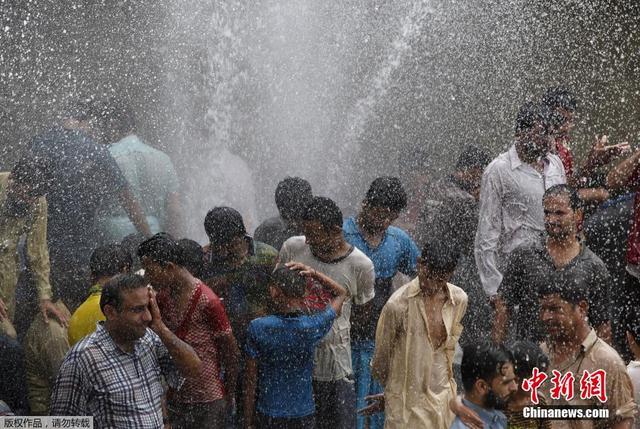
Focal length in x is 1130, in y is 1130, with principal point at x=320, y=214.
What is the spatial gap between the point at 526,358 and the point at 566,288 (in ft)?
1.59

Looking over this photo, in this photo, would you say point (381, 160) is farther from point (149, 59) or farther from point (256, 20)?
point (149, 59)

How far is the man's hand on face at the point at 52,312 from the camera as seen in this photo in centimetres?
607

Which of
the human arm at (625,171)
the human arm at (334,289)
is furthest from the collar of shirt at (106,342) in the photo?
the human arm at (625,171)

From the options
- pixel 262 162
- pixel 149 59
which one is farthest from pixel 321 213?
pixel 149 59

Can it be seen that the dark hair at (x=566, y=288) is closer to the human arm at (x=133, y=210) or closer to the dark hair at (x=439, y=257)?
the dark hair at (x=439, y=257)

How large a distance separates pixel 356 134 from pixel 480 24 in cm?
151

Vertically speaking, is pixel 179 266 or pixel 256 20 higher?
pixel 256 20

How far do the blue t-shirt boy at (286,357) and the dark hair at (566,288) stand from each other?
105 cm

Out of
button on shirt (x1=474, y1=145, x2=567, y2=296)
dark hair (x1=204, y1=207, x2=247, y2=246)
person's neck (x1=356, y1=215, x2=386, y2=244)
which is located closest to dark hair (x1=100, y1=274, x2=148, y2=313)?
dark hair (x1=204, y1=207, x2=247, y2=246)

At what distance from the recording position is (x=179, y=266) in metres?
5.18

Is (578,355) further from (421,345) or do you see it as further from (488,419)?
(421,345)

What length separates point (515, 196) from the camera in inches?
248

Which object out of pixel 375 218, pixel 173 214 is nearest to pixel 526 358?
pixel 375 218

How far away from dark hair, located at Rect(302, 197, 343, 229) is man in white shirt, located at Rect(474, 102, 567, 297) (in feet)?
3.67
